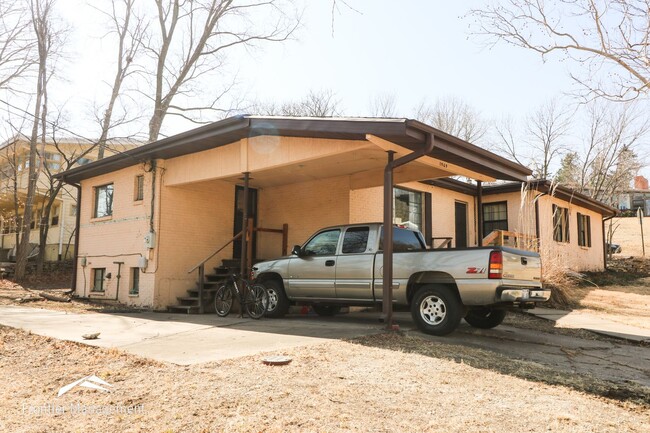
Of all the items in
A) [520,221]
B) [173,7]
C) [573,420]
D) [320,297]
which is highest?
[173,7]

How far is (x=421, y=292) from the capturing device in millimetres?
8195

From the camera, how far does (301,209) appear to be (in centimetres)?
1377

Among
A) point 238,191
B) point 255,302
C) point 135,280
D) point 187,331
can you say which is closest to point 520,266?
point 255,302

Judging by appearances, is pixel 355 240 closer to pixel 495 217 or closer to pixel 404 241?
pixel 404 241

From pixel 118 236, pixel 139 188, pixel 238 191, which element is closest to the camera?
pixel 139 188

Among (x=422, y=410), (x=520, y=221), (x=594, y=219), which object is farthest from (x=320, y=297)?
(x=594, y=219)

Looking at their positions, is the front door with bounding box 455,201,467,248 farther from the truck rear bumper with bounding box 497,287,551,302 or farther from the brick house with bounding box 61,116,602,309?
the truck rear bumper with bounding box 497,287,551,302

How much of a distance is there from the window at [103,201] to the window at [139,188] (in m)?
1.59

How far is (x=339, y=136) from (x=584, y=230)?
59.8ft

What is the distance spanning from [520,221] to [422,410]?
1127cm

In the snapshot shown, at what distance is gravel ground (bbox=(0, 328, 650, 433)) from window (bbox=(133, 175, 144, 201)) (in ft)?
26.3

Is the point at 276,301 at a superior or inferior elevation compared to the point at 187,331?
superior

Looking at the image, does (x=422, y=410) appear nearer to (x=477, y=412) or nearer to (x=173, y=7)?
(x=477, y=412)

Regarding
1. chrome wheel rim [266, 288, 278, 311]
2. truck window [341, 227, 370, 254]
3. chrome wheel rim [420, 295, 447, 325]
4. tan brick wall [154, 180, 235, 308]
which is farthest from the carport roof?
chrome wheel rim [266, 288, 278, 311]
